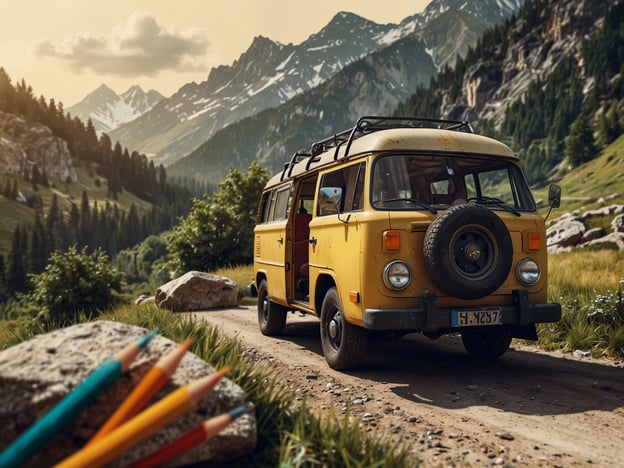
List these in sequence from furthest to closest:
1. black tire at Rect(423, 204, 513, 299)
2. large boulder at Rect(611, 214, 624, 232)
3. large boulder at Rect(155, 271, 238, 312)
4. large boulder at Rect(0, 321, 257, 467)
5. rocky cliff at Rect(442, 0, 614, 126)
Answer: rocky cliff at Rect(442, 0, 614, 126) → large boulder at Rect(611, 214, 624, 232) → large boulder at Rect(155, 271, 238, 312) → black tire at Rect(423, 204, 513, 299) → large boulder at Rect(0, 321, 257, 467)

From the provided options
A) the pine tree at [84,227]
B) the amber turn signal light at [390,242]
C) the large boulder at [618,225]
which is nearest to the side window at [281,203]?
the amber turn signal light at [390,242]

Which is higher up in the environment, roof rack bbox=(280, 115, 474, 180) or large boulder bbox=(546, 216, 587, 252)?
roof rack bbox=(280, 115, 474, 180)

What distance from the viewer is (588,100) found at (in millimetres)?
109812

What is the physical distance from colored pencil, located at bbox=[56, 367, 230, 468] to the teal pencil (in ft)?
0.48

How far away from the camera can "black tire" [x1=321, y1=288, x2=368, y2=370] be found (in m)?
6.58

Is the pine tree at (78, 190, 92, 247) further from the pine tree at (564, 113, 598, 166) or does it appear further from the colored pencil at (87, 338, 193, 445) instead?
the colored pencil at (87, 338, 193, 445)

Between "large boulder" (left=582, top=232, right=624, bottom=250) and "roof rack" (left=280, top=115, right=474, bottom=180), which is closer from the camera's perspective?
"roof rack" (left=280, top=115, right=474, bottom=180)

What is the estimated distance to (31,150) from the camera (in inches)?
7013

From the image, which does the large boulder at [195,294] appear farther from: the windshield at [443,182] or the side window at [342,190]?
the windshield at [443,182]

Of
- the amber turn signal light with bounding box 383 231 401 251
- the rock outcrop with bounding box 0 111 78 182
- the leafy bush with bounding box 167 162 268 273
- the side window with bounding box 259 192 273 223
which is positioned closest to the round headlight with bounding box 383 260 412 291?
the amber turn signal light with bounding box 383 231 401 251

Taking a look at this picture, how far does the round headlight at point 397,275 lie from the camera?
594cm

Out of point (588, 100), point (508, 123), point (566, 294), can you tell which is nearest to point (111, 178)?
point (508, 123)

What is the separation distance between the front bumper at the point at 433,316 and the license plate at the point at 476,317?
44 mm

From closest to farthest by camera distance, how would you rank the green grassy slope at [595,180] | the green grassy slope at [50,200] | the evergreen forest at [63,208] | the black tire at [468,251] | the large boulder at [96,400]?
the large boulder at [96,400] < the black tire at [468,251] < the green grassy slope at [595,180] < the evergreen forest at [63,208] < the green grassy slope at [50,200]
